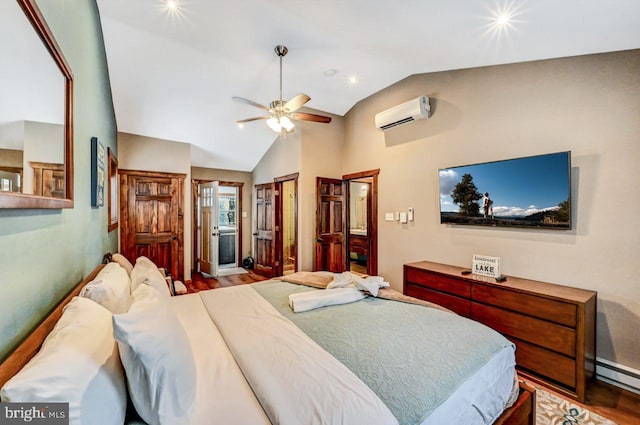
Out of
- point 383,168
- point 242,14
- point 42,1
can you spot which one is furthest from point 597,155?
point 42,1

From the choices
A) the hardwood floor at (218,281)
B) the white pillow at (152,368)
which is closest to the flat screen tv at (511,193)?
the white pillow at (152,368)

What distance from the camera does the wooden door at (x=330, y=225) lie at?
464 cm

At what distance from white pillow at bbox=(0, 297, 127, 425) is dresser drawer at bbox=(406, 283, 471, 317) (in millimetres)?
2798

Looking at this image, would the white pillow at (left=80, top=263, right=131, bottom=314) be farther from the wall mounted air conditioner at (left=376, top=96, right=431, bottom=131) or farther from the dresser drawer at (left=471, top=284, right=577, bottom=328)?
the wall mounted air conditioner at (left=376, top=96, right=431, bottom=131)

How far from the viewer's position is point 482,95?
9.70 feet

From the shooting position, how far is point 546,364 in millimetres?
2174

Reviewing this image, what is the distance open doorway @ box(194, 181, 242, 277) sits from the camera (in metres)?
5.36

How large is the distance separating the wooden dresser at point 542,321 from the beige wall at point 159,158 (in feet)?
14.6

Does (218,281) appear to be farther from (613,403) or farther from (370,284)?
(613,403)

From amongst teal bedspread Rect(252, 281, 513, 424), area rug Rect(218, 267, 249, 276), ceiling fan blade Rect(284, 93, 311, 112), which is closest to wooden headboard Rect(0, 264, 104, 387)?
teal bedspread Rect(252, 281, 513, 424)

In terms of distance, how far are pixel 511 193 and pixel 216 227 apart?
4797mm

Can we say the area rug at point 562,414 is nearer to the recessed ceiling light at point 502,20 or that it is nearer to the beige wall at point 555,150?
the beige wall at point 555,150

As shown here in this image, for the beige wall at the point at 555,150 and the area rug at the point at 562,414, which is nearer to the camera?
the area rug at the point at 562,414

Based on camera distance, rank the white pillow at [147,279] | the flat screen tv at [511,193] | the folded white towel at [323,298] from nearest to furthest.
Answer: the white pillow at [147,279] → the folded white towel at [323,298] → the flat screen tv at [511,193]
